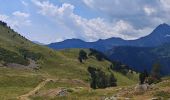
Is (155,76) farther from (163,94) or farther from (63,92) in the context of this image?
(163,94)

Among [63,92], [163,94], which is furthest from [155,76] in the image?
[163,94]

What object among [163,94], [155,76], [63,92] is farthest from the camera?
[155,76]

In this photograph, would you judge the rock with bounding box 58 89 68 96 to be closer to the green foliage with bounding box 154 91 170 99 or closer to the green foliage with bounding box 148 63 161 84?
the green foliage with bounding box 154 91 170 99

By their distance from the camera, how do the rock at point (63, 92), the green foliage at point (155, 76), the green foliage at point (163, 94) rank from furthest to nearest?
the green foliage at point (155, 76)
the rock at point (63, 92)
the green foliage at point (163, 94)

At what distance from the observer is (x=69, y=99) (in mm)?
95812

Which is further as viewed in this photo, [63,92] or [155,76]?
[155,76]

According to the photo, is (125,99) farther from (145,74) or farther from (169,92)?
(145,74)

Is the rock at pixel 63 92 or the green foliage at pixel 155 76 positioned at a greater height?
the green foliage at pixel 155 76

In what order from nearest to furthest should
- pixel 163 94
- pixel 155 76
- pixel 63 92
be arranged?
pixel 163 94, pixel 63 92, pixel 155 76

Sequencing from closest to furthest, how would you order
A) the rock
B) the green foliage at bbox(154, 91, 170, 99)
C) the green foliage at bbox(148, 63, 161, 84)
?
1. the green foliage at bbox(154, 91, 170, 99)
2. the rock
3. the green foliage at bbox(148, 63, 161, 84)

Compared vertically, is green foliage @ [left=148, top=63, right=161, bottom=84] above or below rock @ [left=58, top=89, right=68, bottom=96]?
above

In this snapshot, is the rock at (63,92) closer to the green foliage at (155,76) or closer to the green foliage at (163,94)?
the green foliage at (163,94)

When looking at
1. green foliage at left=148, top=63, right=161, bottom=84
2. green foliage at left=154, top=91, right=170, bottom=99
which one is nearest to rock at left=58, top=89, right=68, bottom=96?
green foliage at left=154, top=91, right=170, bottom=99

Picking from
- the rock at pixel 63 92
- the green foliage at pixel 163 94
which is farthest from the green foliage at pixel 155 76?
the green foliage at pixel 163 94
